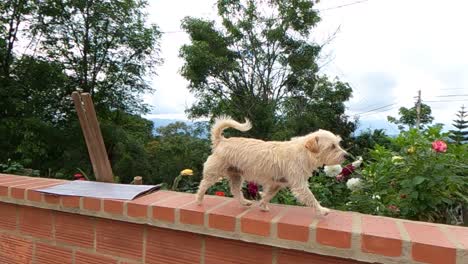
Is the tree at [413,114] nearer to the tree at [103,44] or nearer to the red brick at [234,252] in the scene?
the tree at [103,44]

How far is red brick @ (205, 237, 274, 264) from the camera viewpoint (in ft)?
4.76

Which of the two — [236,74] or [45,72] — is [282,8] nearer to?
[236,74]

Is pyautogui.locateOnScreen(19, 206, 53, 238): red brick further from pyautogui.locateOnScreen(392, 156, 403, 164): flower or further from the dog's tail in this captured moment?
pyautogui.locateOnScreen(392, 156, 403, 164): flower

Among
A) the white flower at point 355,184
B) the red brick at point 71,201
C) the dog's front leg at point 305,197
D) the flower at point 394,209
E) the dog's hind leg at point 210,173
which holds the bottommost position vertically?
the flower at point 394,209

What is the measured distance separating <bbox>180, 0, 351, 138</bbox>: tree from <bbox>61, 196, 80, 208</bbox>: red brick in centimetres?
1222

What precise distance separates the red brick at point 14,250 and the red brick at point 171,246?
2.84 ft

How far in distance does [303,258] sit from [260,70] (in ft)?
48.2

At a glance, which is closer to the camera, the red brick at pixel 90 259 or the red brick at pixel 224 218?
the red brick at pixel 224 218

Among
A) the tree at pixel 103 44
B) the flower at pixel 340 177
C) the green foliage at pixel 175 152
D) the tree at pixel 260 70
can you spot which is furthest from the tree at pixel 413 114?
the flower at pixel 340 177

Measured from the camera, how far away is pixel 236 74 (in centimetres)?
1541

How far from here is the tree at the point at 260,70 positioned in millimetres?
14352

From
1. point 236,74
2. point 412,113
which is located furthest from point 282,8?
point 412,113

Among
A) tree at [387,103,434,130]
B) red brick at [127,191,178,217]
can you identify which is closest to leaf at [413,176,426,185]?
red brick at [127,191,178,217]

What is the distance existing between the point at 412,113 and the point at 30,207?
93.2 ft
